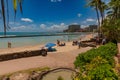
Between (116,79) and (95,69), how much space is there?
0.73 m

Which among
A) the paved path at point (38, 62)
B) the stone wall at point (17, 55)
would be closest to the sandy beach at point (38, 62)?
the paved path at point (38, 62)

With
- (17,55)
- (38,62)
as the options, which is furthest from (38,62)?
(17,55)

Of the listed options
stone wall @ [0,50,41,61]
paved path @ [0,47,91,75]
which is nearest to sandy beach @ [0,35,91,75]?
paved path @ [0,47,91,75]

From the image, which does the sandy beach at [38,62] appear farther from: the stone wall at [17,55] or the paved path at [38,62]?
the stone wall at [17,55]

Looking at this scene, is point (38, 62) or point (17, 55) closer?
point (38, 62)

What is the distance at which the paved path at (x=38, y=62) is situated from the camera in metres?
15.2

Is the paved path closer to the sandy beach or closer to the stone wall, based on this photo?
the sandy beach

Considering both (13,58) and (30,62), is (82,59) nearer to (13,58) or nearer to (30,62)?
(30,62)

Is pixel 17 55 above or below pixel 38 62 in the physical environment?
above

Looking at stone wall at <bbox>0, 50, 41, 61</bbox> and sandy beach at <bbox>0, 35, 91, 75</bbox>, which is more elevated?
stone wall at <bbox>0, 50, 41, 61</bbox>

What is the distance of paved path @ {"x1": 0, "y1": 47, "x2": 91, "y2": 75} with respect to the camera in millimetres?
15180

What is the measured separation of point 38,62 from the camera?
56.7ft

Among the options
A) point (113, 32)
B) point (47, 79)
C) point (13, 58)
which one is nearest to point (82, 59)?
point (47, 79)

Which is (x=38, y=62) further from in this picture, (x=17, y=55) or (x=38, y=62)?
(x=17, y=55)
